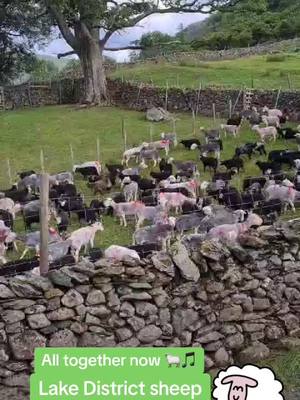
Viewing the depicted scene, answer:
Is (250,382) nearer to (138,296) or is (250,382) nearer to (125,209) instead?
(138,296)

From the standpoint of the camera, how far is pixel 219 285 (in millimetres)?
9539

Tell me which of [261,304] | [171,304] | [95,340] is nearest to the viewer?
[95,340]

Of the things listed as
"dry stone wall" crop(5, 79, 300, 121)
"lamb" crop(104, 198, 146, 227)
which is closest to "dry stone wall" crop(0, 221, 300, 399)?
"lamb" crop(104, 198, 146, 227)

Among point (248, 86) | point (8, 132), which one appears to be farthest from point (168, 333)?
point (248, 86)

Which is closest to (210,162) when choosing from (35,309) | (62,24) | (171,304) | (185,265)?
(185,265)

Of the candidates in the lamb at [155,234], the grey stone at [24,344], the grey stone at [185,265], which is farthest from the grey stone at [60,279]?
the lamb at [155,234]

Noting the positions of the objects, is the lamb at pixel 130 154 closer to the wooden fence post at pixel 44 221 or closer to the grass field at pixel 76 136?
the grass field at pixel 76 136

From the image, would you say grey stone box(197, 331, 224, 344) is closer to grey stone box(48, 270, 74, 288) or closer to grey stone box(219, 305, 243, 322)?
grey stone box(219, 305, 243, 322)

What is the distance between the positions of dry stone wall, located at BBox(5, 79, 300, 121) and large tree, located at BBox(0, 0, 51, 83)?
394cm

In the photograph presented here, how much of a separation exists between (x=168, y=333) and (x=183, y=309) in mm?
414

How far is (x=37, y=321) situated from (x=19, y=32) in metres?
36.6

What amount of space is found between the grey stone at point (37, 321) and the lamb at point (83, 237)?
4621 mm

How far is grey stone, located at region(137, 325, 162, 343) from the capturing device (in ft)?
29.4

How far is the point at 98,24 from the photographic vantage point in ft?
120
